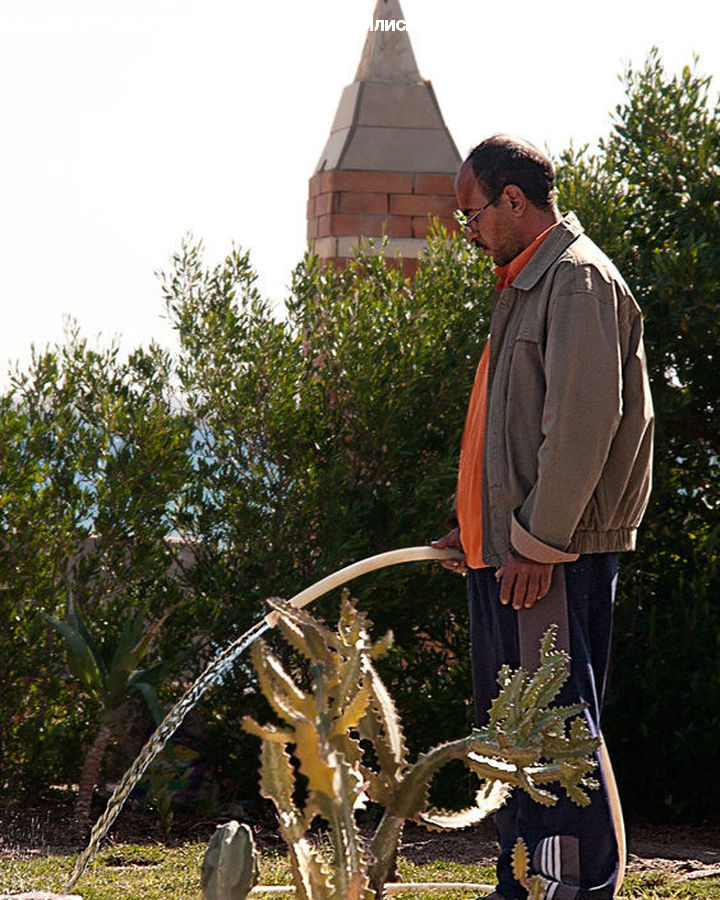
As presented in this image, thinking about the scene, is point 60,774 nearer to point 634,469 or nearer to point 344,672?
point 634,469

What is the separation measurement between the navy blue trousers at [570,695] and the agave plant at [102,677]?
208 cm

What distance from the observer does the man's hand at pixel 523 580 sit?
3.05 meters

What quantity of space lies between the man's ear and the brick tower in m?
5.13

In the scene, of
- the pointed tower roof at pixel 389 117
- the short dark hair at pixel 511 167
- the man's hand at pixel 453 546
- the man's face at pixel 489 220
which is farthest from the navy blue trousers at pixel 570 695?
the pointed tower roof at pixel 389 117

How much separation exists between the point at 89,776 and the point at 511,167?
304 centimetres

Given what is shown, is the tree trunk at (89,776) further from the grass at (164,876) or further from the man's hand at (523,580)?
the man's hand at (523,580)

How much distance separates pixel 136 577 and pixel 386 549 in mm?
1063

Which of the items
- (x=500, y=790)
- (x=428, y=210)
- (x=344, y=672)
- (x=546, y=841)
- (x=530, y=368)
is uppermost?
(x=428, y=210)

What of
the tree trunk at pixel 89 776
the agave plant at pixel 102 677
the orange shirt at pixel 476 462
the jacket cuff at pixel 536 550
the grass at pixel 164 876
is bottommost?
the grass at pixel 164 876

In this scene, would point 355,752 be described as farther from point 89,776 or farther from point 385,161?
point 385,161

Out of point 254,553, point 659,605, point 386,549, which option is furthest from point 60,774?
point 659,605

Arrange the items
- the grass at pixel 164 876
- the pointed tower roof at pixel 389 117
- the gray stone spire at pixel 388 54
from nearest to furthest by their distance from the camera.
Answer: the grass at pixel 164 876 → the pointed tower roof at pixel 389 117 → the gray stone spire at pixel 388 54

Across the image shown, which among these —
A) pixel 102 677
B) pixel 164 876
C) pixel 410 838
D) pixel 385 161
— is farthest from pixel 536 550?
pixel 385 161

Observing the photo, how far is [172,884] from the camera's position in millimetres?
4242
